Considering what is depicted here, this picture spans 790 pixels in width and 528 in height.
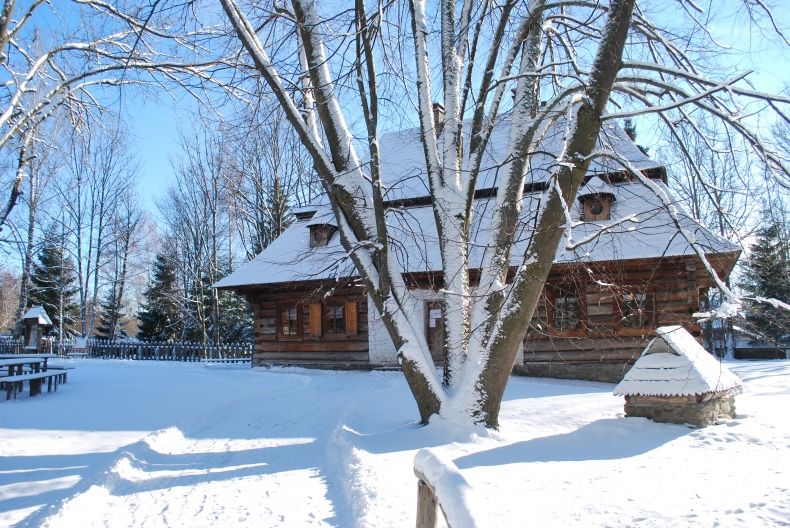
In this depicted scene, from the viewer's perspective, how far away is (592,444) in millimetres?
7520

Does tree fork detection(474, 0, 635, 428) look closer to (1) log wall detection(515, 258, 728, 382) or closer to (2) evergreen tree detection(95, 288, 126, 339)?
(1) log wall detection(515, 258, 728, 382)

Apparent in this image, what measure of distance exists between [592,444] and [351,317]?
41.2ft

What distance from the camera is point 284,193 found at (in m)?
33.2

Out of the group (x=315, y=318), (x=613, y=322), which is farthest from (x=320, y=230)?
(x=613, y=322)

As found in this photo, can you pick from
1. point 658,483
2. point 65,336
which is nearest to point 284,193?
point 65,336

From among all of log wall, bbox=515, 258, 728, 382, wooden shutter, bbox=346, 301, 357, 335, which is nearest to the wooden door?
wooden shutter, bbox=346, 301, 357, 335

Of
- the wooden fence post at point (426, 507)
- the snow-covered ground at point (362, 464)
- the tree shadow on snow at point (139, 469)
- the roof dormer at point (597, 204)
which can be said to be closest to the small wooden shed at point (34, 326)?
the snow-covered ground at point (362, 464)

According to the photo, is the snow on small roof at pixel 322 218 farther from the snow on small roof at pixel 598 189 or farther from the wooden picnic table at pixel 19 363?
the wooden picnic table at pixel 19 363

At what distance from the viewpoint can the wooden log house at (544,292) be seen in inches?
578

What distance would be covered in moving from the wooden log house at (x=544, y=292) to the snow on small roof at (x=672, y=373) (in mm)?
3613

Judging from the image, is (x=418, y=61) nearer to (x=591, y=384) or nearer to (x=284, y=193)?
(x=591, y=384)

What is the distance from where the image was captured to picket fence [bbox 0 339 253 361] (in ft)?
88.3

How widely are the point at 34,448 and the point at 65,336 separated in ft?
126

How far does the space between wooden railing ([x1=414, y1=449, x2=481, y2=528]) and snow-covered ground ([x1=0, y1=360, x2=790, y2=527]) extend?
0.24 feet
